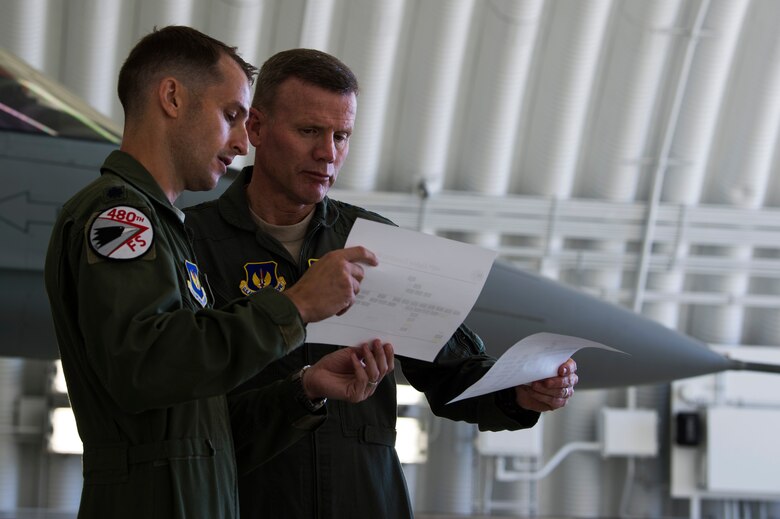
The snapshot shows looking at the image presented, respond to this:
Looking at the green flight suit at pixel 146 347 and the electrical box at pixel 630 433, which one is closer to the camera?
the green flight suit at pixel 146 347

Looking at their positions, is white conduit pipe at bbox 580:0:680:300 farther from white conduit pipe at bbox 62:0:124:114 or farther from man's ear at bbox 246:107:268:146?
man's ear at bbox 246:107:268:146

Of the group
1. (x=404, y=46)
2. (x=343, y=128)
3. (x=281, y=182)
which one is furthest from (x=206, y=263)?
(x=404, y=46)

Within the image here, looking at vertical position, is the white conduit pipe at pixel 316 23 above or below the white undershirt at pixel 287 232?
above

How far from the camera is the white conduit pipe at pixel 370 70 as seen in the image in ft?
19.9

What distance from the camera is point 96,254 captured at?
1204 mm

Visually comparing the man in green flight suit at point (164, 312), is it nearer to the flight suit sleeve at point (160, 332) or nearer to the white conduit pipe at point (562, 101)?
Answer: the flight suit sleeve at point (160, 332)

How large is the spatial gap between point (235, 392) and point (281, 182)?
39cm

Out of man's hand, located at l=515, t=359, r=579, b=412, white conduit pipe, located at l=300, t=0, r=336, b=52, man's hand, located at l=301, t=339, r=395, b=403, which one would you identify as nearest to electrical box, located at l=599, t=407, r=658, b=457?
white conduit pipe, located at l=300, t=0, r=336, b=52

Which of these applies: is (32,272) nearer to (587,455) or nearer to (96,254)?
(96,254)

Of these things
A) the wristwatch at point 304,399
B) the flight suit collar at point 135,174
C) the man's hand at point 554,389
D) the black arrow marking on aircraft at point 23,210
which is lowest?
the wristwatch at point 304,399

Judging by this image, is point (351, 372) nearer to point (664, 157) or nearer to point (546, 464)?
point (664, 157)

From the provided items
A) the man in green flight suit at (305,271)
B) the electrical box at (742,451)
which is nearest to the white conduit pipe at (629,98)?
the electrical box at (742,451)

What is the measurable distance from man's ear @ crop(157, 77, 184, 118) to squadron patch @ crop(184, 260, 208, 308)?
0.70ft

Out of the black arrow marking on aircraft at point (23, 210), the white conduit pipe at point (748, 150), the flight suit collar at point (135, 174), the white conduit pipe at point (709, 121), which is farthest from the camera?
the white conduit pipe at point (748, 150)
